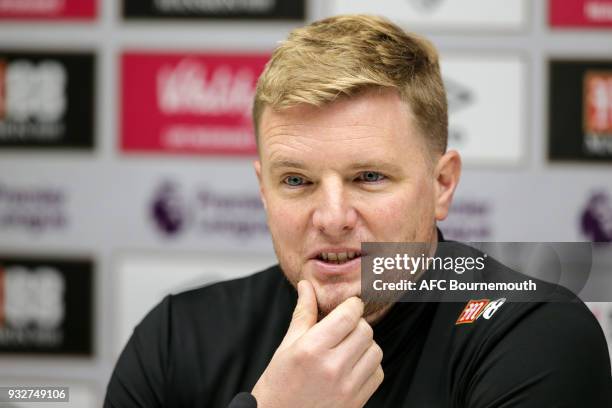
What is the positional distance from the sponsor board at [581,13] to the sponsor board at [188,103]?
100 centimetres

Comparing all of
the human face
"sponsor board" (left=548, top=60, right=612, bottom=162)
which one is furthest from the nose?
"sponsor board" (left=548, top=60, right=612, bottom=162)

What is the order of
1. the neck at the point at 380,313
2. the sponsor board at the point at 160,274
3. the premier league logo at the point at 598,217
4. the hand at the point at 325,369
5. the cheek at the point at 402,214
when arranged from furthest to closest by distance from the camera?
the sponsor board at the point at 160,274 < the premier league logo at the point at 598,217 < the neck at the point at 380,313 < the cheek at the point at 402,214 < the hand at the point at 325,369

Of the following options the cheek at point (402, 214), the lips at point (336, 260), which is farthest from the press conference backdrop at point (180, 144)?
the lips at point (336, 260)

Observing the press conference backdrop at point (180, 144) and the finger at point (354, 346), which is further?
the press conference backdrop at point (180, 144)

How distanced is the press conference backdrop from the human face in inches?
56.4

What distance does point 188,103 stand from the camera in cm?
265

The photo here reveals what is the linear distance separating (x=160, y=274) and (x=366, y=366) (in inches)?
68.0

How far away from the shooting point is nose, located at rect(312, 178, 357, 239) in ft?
3.49

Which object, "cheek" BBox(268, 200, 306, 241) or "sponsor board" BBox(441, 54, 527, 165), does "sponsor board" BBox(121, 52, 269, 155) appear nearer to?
"sponsor board" BBox(441, 54, 527, 165)

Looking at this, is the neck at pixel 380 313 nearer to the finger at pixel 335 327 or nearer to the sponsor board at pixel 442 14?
the finger at pixel 335 327

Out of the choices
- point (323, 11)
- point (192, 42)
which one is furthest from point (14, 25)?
point (323, 11)

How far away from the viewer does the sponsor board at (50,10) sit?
2.67m

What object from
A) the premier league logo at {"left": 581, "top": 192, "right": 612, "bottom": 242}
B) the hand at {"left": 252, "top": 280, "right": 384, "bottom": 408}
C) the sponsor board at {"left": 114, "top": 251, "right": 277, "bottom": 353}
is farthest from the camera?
the sponsor board at {"left": 114, "top": 251, "right": 277, "bottom": 353}

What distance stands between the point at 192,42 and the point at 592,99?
1.39 m
